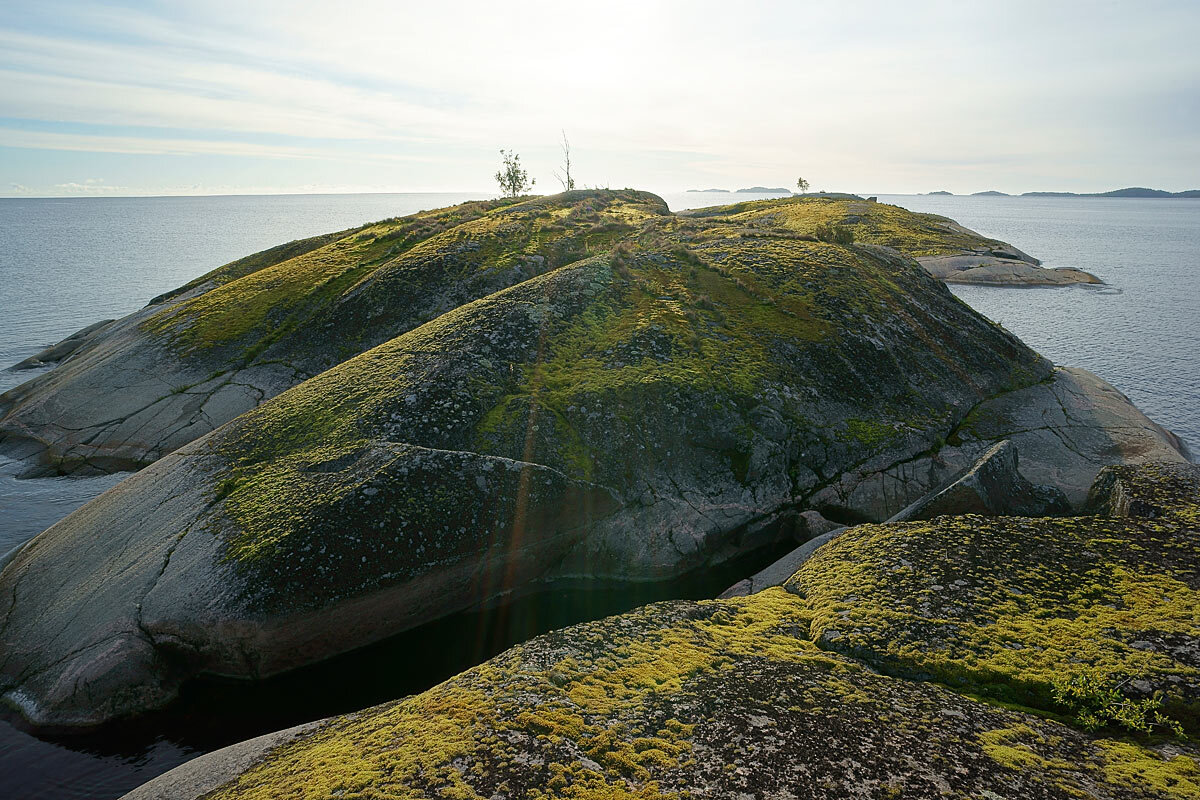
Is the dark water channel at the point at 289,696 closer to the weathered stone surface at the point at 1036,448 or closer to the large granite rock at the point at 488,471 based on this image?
the large granite rock at the point at 488,471

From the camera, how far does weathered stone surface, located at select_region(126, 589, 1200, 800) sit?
951 cm

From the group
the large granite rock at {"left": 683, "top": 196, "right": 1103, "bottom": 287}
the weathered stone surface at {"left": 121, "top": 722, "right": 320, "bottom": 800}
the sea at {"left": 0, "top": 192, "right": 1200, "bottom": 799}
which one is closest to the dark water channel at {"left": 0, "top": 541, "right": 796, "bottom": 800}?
the sea at {"left": 0, "top": 192, "right": 1200, "bottom": 799}

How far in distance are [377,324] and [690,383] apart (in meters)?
18.3

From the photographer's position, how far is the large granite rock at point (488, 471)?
16766mm

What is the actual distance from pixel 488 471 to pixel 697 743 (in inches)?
463

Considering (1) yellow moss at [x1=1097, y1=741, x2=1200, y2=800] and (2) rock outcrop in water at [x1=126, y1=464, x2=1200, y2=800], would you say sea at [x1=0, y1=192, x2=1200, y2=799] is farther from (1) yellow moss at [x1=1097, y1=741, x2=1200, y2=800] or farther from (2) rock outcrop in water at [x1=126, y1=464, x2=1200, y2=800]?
(1) yellow moss at [x1=1097, y1=741, x2=1200, y2=800]

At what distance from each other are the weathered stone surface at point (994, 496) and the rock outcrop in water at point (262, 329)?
60.8 feet

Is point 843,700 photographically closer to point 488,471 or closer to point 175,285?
point 488,471

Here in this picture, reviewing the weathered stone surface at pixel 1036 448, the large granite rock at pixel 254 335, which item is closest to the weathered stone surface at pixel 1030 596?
the weathered stone surface at pixel 1036 448

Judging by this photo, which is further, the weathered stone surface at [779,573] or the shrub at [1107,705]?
the weathered stone surface at [779,573]

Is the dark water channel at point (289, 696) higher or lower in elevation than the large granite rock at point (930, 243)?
lower

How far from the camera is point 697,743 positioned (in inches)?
416

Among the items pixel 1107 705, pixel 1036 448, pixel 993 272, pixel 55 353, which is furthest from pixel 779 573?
pixel 993 272

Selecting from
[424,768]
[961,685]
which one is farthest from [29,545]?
[961,685]
